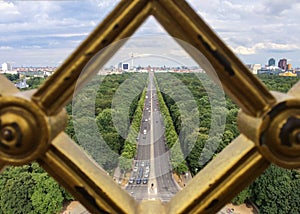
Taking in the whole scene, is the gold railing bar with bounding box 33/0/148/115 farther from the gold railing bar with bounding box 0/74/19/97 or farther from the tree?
the tree

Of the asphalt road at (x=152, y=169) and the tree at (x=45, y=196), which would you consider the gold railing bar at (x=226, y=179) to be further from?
the tree at (x=45, y=196)

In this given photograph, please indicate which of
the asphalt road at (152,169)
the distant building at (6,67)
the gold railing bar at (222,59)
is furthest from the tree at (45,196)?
the distant building at (6,67)

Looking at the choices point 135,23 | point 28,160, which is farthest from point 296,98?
point 28,160

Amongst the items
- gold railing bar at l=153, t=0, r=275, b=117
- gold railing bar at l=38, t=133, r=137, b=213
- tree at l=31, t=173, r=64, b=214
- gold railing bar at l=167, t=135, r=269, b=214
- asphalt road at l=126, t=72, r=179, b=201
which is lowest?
asphalt road at l=126, t=72, r=179, b=201

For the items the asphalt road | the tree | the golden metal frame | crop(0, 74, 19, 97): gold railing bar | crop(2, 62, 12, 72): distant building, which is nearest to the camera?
the golden metal frame

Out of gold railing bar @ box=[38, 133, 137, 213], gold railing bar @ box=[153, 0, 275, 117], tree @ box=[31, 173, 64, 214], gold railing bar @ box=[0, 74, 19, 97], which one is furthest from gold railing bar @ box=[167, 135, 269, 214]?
tree @ box=[31, 173, 64, 214]

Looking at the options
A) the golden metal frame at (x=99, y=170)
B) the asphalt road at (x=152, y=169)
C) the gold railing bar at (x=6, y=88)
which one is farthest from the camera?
the asphalt road at (x=152, y=169)

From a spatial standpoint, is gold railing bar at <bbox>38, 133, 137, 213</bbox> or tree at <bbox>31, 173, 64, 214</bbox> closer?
gold railing bar at <bbox>38, 133, 137, 213</bbox>
